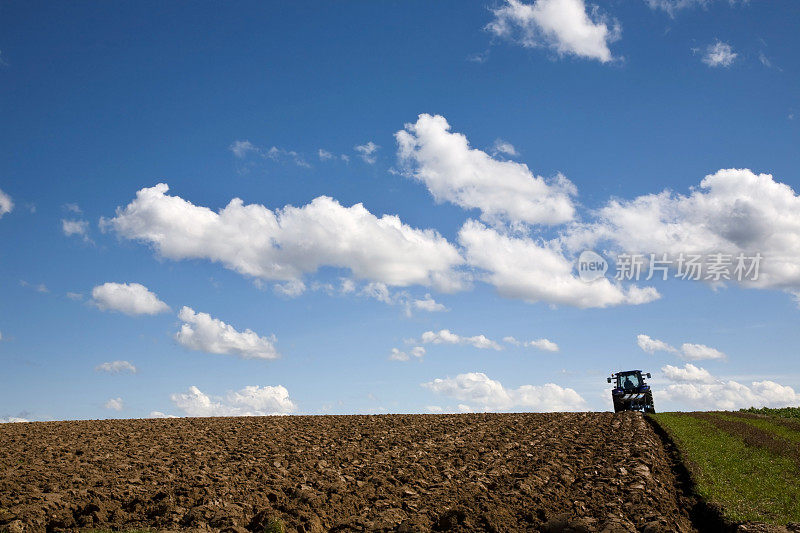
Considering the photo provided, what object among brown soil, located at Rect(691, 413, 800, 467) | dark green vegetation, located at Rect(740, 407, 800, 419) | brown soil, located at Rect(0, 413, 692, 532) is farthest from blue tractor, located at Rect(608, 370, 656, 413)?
dark green vegetation, located at Rect(740, 407, 800, 419)

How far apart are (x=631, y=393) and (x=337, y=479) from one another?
2793 centimetres

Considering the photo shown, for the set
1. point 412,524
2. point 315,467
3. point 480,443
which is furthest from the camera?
point 480,443

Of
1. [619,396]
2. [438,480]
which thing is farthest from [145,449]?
[619,396]

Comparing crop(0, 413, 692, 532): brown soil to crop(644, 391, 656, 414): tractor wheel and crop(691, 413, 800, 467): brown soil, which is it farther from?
crop(644, 391, 656, 414): tractor wheel

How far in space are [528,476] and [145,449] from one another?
478 inches

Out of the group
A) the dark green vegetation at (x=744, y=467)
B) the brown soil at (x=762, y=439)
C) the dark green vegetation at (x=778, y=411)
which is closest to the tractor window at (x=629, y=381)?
the brown soil at (x=762, y=439)

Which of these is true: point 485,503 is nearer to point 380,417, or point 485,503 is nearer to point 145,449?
point 145,449

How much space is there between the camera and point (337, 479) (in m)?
14.5

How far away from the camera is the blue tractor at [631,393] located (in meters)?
36.4

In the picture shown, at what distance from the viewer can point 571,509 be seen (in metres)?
12.5

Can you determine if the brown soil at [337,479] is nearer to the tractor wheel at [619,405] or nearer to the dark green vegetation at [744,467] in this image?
the dark green vegetation at [744,467]

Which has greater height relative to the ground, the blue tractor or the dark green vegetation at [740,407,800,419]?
the blue tractor

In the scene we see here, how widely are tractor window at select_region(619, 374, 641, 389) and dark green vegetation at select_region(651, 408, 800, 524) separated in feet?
25.0

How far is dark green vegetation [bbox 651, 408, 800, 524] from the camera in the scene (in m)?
13.1
